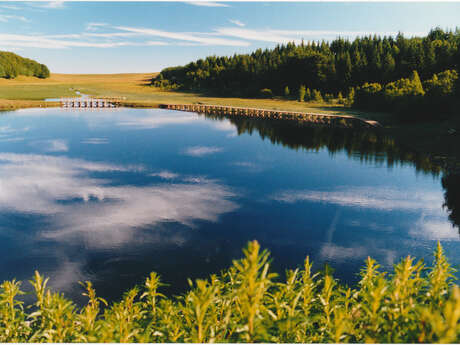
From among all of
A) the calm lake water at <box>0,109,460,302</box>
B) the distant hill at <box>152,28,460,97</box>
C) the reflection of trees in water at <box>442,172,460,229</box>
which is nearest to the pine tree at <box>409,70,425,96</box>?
the distant hill at <box>152,28,460,97</box>

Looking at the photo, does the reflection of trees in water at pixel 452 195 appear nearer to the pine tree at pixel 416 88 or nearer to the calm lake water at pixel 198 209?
the calm lake water at pixel 198 209

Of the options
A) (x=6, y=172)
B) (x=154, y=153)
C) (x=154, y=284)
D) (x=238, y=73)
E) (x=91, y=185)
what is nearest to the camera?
(x=154, y=284)

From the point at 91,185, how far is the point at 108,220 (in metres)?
9.35

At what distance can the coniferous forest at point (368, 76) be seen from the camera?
6874cm

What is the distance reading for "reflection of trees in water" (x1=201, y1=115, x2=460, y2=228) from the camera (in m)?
32.4

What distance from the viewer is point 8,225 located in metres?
21.8

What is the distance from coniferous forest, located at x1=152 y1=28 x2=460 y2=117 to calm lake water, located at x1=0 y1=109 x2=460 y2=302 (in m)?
27.7

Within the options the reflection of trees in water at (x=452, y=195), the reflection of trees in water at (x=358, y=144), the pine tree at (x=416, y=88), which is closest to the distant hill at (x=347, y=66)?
the pine tree at (x=416, y=88)

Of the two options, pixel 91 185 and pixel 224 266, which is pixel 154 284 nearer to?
pixel 224 266

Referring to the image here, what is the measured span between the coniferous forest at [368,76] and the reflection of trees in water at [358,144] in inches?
639

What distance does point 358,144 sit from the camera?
53844 mm

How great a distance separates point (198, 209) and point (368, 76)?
118 metres

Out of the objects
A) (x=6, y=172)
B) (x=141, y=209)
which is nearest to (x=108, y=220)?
(x=141, y=209)

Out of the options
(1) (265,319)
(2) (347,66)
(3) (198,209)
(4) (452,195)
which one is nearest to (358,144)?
(4) (452,195)
